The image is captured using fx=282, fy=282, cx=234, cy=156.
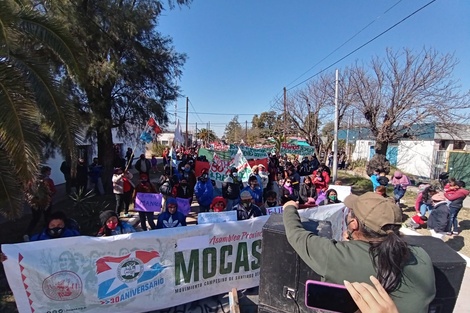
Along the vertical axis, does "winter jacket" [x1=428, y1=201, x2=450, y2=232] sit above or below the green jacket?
below

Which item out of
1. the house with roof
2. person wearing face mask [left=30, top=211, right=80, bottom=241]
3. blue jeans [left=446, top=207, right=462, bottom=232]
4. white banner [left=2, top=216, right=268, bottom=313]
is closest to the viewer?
white banner [left=2, top=216, right=268, bottom=313]

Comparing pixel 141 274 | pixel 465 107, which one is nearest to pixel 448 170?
pixel 465 107

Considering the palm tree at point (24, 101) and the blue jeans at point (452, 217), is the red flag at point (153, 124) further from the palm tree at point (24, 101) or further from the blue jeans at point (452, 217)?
the blue jeans at point (452, 217)

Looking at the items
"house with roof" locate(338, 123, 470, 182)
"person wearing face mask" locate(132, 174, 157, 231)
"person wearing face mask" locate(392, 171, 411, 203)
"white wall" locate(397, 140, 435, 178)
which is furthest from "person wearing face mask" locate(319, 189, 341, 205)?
"white wall" locate(397, 140, 435, 178)

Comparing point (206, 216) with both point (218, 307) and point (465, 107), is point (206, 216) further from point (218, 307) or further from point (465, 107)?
point (465, 107)

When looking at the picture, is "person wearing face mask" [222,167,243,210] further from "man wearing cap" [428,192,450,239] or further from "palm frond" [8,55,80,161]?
"man wearing cap" [428,192,450,239]

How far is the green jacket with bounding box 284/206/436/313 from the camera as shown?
4.51 ft

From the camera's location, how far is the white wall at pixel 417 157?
752 inches

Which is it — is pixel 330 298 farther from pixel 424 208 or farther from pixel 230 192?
pixel 424 208

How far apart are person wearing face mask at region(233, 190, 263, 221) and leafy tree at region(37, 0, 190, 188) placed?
6442 mm

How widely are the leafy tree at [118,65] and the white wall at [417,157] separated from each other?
1722 cm

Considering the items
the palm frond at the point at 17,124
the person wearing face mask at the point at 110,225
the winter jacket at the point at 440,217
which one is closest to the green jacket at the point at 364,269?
the person wearing face mask at the point at 110,225

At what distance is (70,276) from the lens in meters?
3.34

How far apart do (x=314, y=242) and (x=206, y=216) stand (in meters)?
3.16
